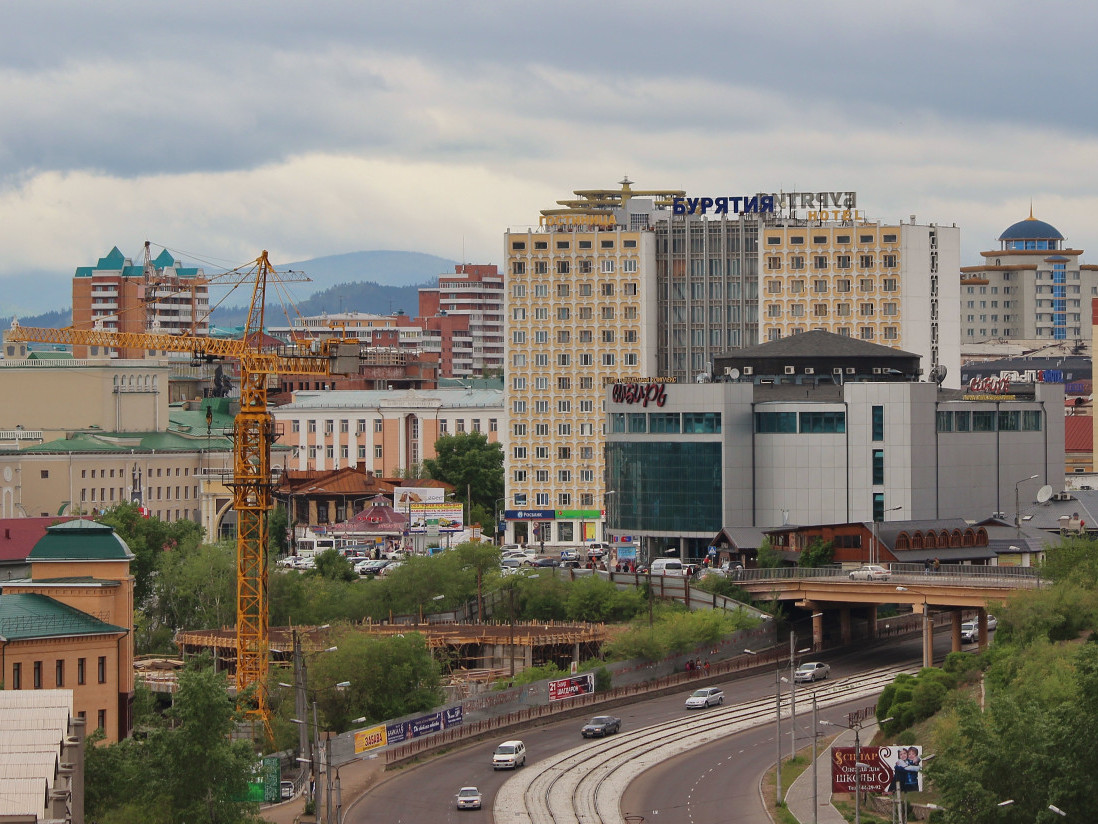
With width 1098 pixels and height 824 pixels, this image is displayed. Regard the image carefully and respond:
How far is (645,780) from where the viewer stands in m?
115

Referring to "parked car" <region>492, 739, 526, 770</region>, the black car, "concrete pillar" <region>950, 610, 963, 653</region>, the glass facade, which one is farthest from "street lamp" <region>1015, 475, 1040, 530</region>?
"parked car" <region>492, 739, 526, 770</region>

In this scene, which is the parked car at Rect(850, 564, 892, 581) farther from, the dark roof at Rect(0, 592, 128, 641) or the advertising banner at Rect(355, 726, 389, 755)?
the dark roof at Rect(0, 592, 128, 641)

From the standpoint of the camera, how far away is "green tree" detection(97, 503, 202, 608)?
181 metres

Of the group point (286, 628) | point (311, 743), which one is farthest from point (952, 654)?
point (286, 628)

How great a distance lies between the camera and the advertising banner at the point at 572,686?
5340 inches

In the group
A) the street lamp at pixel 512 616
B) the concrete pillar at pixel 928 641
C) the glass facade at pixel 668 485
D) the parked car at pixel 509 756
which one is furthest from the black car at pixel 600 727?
the glass facade at pixel 668 485

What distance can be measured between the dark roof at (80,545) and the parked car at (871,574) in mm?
57778

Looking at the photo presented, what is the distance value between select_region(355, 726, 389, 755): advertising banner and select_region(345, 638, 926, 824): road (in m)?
2.96

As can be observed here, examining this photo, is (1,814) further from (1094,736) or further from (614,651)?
(614,651)

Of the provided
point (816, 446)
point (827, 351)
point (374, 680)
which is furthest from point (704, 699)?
point (827, 351)

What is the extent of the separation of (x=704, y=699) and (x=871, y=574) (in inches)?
912

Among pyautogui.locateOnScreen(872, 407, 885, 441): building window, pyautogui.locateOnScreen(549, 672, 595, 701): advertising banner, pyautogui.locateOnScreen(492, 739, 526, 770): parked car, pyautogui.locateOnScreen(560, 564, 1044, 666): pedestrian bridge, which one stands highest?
pyautogui.locateOnScreen(872, 407, 885, 441): building window

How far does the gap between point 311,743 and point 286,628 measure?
118 feet

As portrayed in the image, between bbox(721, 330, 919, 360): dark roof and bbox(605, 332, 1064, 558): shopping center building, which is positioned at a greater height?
bbox(721, 330, 919, 360): dark roof
